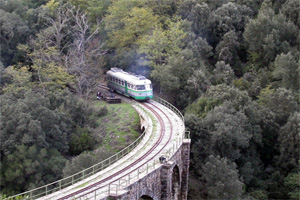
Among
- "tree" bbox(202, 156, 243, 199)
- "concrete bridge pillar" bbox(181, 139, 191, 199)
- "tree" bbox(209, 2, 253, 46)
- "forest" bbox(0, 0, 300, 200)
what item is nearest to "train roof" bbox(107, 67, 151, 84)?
"forest" bbox(0, 0, 300, 200)

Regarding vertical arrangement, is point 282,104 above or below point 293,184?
above

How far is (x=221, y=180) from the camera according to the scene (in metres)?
46.4

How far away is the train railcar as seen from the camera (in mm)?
60844

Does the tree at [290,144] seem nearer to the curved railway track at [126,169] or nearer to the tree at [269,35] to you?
the curved railway track at [126,169]

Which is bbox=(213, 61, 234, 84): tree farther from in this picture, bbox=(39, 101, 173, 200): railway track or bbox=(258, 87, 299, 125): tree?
bbox=(39, 101, 173, 200): railway track

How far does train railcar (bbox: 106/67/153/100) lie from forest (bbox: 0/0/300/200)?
2.76 metres

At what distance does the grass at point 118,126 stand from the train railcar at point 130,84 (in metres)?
2.26

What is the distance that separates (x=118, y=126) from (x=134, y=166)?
75.2 feet

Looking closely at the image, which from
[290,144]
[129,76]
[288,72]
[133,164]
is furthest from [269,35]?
[133,164]

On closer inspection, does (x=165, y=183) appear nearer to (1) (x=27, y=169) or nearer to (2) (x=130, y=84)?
(1) (x=27, y=169)

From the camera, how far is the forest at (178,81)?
160 feet

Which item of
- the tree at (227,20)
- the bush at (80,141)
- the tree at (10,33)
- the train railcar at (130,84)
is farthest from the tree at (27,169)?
the tree at (227,20)

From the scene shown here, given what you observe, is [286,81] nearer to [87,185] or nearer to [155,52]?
[155,52]

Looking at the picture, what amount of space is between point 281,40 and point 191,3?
1800cm
